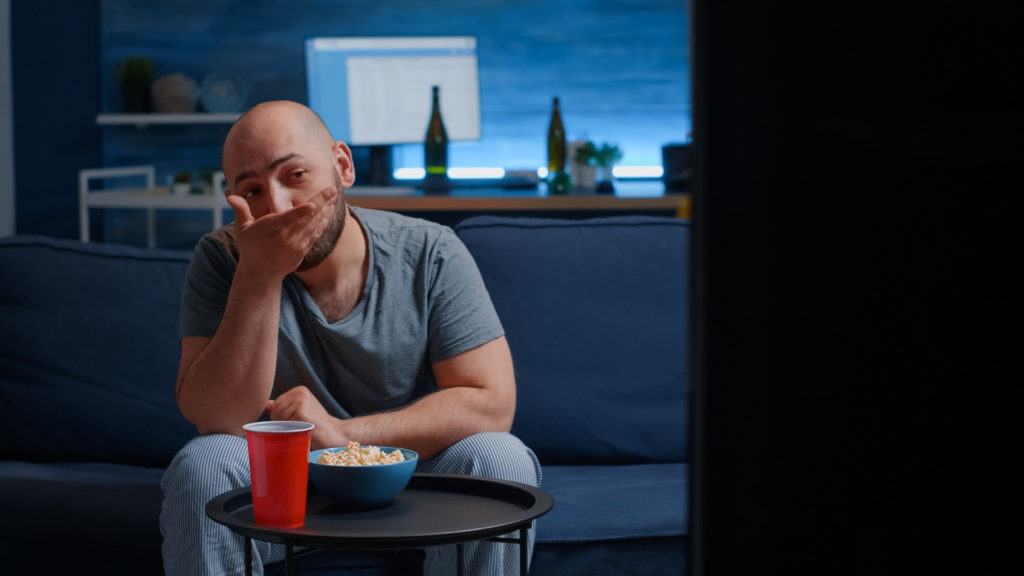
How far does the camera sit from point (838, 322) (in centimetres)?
24

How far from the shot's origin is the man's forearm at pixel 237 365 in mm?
1349

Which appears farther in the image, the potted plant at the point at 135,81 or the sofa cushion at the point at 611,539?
the potted plant at the point at 135,81

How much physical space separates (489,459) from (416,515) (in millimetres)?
225

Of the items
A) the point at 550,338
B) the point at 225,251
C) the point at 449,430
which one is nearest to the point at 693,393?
the point at 449,430

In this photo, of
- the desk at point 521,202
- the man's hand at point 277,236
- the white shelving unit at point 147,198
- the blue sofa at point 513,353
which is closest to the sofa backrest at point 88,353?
the blue sofa at point 513,353

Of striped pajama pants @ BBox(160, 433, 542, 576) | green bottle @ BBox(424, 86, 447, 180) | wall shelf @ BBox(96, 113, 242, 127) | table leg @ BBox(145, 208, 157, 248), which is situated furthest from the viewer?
table leg @ BBox(145, 208, 157, 248)

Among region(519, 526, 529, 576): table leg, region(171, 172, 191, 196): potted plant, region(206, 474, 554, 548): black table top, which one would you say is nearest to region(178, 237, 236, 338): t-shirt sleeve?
region(206, 474, 554, 548): black table top

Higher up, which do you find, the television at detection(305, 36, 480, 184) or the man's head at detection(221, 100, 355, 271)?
the television at detection(305, 36, 480, 184)

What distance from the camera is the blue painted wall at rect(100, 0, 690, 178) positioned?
4.43 metres

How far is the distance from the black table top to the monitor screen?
113 inches

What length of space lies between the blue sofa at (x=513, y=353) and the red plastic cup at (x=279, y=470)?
2.27ft

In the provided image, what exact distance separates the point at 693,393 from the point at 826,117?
0.07m

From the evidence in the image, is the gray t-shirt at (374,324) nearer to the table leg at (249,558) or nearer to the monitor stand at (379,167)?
the table leg at (249,558)

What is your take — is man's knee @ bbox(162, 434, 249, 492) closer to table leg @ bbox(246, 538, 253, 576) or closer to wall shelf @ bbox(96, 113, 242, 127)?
table leg @ bbox(246, 538, 253, 576)
